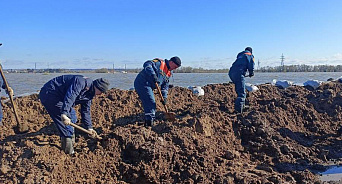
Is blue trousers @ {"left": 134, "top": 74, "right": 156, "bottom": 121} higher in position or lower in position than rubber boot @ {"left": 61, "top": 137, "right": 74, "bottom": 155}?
higher

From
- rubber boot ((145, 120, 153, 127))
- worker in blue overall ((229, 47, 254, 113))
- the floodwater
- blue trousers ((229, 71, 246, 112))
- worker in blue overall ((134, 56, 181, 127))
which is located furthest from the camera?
the floodwater

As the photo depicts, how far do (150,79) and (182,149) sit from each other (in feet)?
4.86

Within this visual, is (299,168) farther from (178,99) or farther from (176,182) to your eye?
(178,99)

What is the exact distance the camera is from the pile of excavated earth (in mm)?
3338

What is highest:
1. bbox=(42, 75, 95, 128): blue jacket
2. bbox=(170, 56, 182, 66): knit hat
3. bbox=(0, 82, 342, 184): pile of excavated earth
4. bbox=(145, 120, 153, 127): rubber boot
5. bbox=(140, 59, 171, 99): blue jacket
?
bbox=(170, 56, 182, 66): knit hat

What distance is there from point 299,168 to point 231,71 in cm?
272

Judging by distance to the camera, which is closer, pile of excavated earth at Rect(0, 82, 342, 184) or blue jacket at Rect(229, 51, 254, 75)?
pile of excavated earth at Rect(0, 82, 342, 184)

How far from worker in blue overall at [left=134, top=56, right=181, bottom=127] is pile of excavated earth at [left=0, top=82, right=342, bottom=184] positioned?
0.41 meters

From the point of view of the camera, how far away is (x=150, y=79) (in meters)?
4.77

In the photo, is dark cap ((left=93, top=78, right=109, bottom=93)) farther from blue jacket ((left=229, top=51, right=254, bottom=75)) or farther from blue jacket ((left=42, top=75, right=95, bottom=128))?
blue jacket ((left=229, top=51, right=254, bottom=75))

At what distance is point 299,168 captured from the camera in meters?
4.11

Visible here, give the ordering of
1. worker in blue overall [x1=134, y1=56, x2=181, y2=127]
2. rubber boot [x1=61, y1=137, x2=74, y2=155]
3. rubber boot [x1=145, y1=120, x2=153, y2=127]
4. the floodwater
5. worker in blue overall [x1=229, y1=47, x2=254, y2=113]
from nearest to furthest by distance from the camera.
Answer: rubber boot [x1=61, y1=137, x2=74, y2=155] → rubber boot [x1=145, y1=120, x2=153, y2=127] → worker in blue overall [x1=134, y1=56, x2=181, y2=127] → worker in blue overall [x1=229, y1=47, x2=254, y2=113] → the floodwater

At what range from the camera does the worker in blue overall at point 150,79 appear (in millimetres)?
4695

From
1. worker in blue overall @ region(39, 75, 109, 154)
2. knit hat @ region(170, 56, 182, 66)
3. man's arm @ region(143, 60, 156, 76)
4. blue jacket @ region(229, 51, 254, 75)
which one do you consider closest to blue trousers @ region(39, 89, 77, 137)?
worker in blue overall @ region(39, 75, 109, 154)
